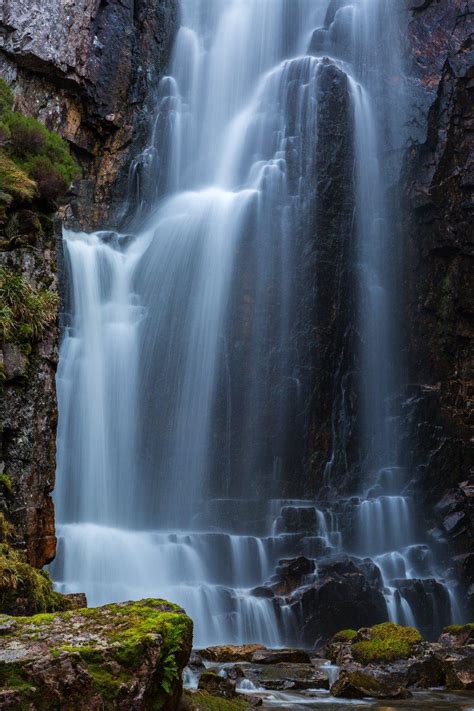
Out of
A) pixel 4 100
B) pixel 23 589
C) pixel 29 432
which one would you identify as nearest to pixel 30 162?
pixel 4 100

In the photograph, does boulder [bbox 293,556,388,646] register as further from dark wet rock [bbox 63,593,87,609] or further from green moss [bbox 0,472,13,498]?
green moss [bbox 0,472,13,498]

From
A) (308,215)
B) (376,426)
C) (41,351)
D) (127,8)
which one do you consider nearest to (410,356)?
(376,426)

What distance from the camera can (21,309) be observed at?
13094 mm

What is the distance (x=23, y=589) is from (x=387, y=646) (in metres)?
6.91

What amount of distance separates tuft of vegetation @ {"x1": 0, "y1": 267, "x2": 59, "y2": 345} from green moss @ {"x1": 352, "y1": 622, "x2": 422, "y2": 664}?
8.53 metres

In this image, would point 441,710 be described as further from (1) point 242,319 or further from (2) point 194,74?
(2) point 194,74

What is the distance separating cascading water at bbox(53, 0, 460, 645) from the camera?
62.5 ft

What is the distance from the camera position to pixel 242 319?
26.1m

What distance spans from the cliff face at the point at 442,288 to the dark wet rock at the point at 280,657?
11.4m

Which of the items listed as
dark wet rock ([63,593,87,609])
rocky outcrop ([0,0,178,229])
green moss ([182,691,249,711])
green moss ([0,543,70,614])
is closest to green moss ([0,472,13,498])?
green moss ([0,543,70,614])

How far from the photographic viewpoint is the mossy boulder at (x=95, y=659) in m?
5.62

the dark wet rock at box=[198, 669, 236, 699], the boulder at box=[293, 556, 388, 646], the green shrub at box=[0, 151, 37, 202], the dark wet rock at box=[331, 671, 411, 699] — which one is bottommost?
the dark wet rock at box=[331, 671, 411, 699]

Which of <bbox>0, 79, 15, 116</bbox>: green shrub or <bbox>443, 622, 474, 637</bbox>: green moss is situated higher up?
<bbox>0, 79, 15, 116</bbox>: green shrub

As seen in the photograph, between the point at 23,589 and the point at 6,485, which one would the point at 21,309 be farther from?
the point at 23,589
